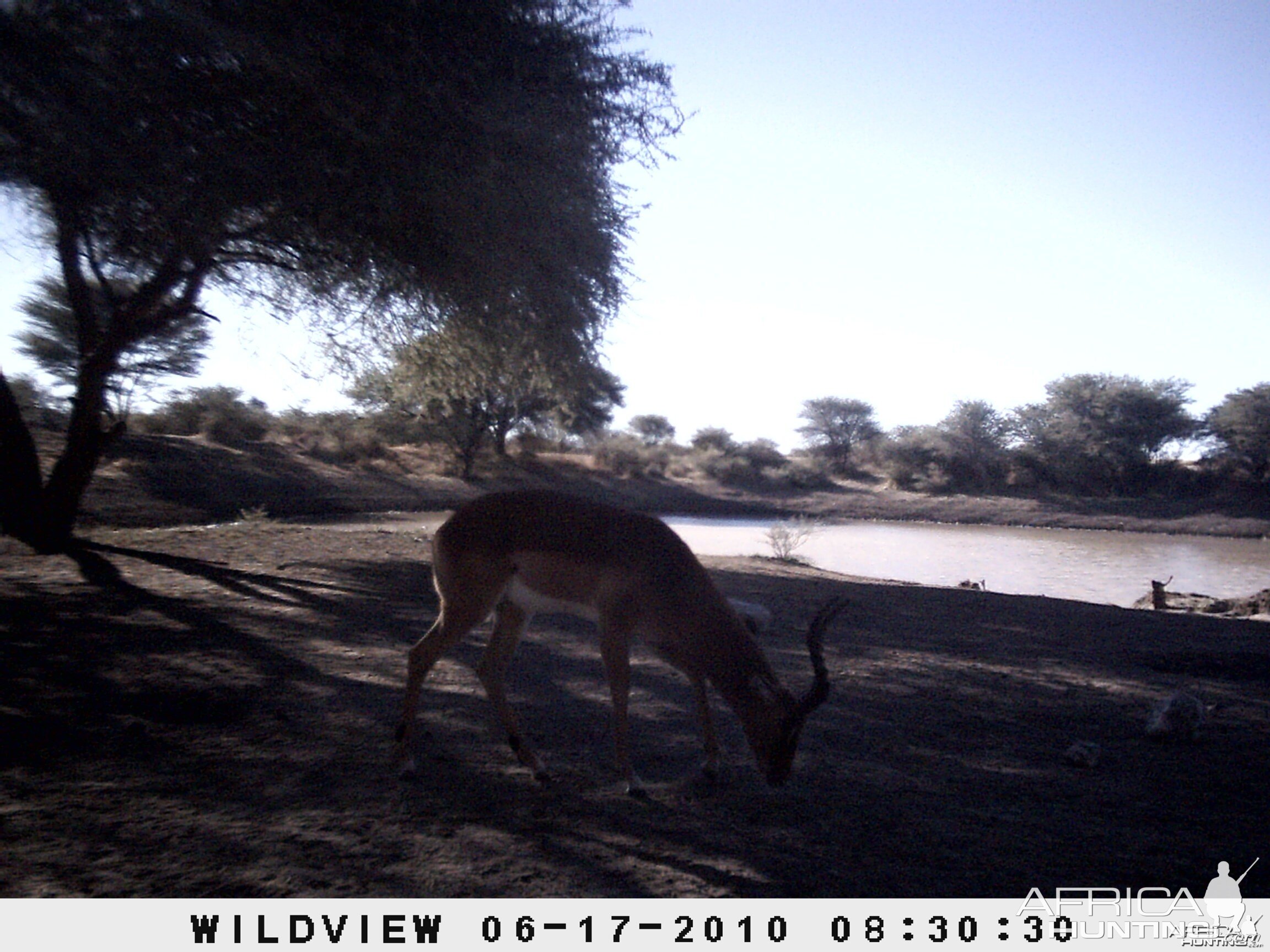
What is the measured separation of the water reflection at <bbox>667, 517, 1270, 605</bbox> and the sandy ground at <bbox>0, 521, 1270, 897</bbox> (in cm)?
1019

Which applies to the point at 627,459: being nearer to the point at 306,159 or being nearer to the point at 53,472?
the point at 53,472

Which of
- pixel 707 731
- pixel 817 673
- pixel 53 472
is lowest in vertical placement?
pixel 707 731

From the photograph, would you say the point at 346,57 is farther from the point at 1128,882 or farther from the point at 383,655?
the point at 1128,882

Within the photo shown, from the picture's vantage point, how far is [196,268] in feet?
35.8

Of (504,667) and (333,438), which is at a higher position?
(333,438)

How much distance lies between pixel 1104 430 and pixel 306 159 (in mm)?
47084

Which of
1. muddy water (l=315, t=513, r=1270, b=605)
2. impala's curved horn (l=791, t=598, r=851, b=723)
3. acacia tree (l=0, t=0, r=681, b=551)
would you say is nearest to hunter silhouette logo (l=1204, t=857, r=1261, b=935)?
impala's curved horn (l=791, t=598, r=851, b=723)

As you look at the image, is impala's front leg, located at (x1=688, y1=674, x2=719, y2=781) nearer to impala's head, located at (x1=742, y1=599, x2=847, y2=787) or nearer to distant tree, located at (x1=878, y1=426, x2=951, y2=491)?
impala's head, located at (x1=742, y1=599, x2=847, y2=787)

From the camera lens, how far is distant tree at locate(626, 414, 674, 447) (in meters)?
52.5

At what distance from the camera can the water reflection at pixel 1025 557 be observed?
19125mm

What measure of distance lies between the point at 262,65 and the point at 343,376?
15.0 feet

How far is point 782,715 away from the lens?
457 centimetres
